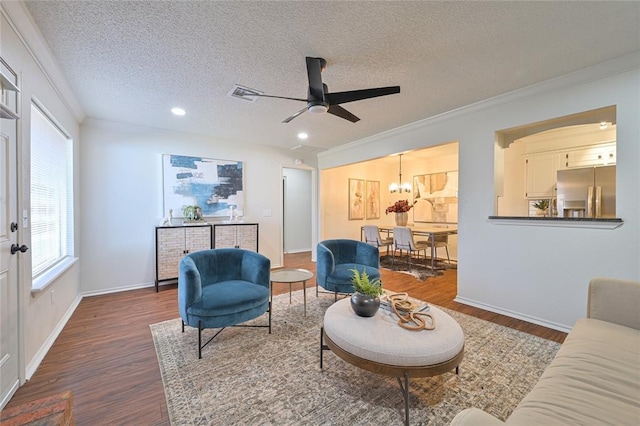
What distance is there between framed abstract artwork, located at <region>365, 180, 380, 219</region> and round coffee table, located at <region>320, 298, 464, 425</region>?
531 cm

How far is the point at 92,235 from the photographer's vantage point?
12.5 feet

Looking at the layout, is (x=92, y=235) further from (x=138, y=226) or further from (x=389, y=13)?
(x=389, y=13)

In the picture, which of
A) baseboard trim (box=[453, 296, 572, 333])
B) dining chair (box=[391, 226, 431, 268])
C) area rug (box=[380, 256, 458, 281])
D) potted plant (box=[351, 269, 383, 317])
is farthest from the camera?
dining chair (box=[391, 226, 431, 268])

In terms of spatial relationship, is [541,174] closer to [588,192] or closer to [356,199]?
[588,192]

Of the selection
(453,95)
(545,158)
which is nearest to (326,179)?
(453,95)

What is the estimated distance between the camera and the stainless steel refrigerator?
132 inches

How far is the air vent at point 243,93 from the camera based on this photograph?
9.16 feet

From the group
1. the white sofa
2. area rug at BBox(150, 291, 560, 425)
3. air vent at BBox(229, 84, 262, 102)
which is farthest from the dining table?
air vent at BBox(229, 84, 262, 102)

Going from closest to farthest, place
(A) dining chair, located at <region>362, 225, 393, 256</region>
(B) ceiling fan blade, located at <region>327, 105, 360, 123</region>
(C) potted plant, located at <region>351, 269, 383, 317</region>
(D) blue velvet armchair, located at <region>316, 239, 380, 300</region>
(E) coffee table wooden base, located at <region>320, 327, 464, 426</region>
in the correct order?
(E) coffee table wooden base, located at <region>320, 327, 464, 426</region> < (C) potted plant, located at <region>351, 269, 383, 317</region> < (B) ceiling fan blade, located at <region>327, 105, 360, 123</region> < (D) blue velvet armchair, located at <region>316, 239, 380, 300</region> < (A) dining chair, located at <region>362, 225, 393, 256</region>

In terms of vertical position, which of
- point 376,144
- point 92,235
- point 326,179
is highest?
point 376,144

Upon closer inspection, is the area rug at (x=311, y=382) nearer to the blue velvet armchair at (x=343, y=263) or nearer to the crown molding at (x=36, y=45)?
the blue velvet armchair at (x=343, y=263)

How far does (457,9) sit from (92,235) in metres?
4.94

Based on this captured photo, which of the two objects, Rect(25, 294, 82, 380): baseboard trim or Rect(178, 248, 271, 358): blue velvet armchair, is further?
Rect(178, 248, 271, 358): blue velvet armchair

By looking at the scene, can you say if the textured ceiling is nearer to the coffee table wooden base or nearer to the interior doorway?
the interior doorway
